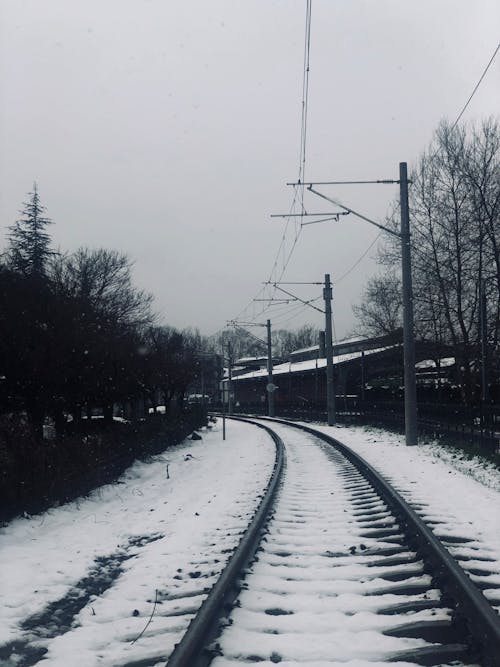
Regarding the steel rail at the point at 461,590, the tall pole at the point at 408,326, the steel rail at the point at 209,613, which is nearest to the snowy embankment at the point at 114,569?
the steel rail at the point at 209,613

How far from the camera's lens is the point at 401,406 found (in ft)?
93.8

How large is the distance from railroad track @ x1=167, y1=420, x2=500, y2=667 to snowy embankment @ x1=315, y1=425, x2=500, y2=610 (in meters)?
0.37

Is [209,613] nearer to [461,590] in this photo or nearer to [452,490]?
[461,590]

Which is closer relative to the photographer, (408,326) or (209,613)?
(209,613)

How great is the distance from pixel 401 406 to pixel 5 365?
18.8 meters

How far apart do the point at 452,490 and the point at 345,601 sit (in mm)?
6402

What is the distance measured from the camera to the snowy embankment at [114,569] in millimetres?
4594

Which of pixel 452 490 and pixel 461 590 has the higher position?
pixel 461 590

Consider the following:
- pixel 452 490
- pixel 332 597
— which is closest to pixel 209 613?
pixel 332 597

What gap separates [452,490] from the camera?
10789 mm

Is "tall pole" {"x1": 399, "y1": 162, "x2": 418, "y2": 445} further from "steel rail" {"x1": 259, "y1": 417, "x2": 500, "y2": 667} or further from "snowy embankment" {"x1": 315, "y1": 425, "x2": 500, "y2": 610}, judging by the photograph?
"steel rail" {"x1": 259, "y1": 417, "x2": 500, "y2": 667}

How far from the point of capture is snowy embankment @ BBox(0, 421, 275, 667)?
4.59m

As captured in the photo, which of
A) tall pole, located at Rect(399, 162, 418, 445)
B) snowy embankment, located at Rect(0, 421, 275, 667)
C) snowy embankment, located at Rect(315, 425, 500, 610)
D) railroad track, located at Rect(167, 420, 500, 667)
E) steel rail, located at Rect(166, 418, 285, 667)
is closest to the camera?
steel rail, located at Rect(166, 418, 285, 667)

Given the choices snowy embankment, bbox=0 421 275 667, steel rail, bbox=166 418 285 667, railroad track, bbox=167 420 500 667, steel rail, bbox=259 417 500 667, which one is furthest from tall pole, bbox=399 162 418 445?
steel rail, bbox=166 418 285 667
